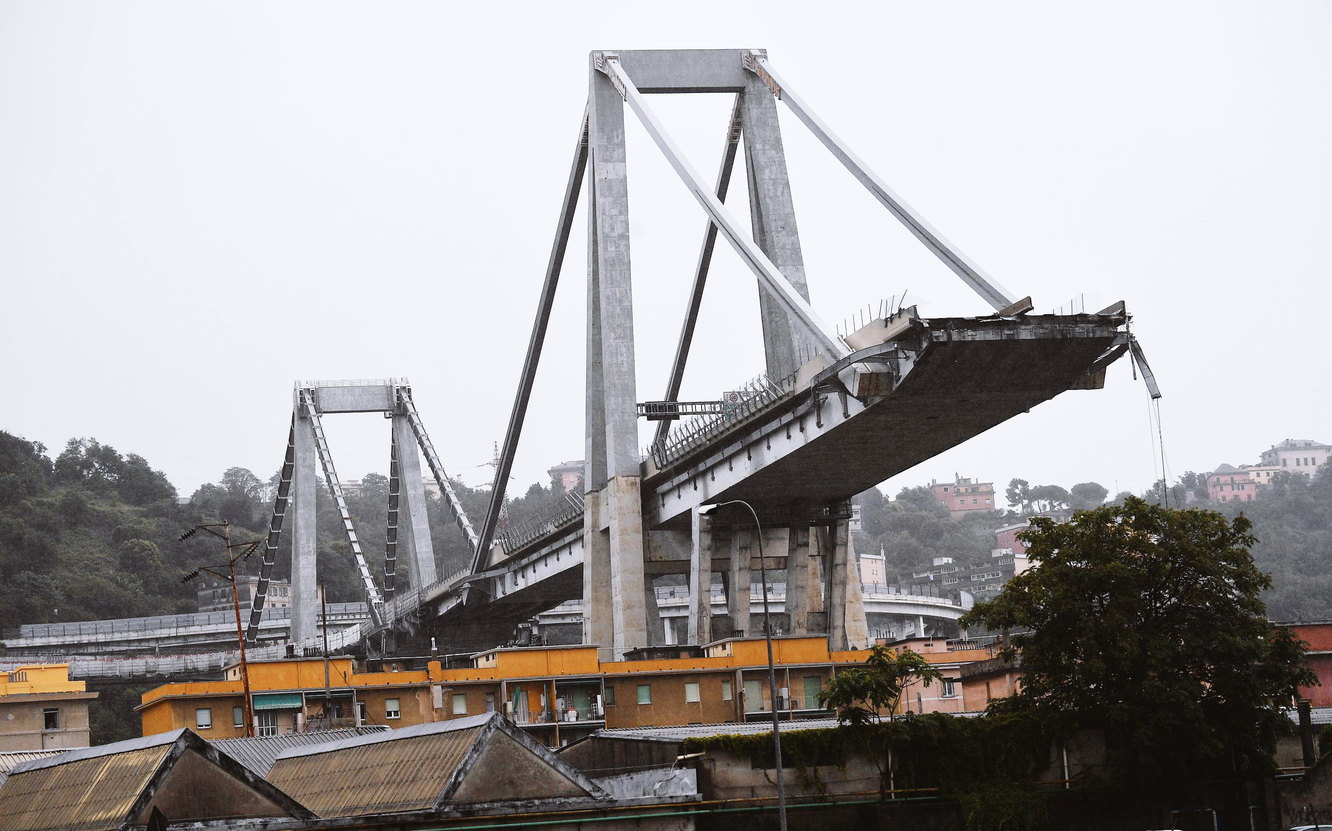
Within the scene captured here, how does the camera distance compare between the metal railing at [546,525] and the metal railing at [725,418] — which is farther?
the metal railing at [546,525]

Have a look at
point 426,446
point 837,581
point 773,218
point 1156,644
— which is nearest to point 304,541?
point 426,446

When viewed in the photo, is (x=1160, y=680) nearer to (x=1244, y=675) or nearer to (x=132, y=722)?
(x=1244, y=675)

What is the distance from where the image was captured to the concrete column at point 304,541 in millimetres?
132250

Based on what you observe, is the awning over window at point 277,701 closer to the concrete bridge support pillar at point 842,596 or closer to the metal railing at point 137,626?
the concrete bridge support pillar at point 842,596

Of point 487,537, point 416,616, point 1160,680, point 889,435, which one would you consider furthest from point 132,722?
point 1160,680

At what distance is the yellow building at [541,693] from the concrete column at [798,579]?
7888 mm

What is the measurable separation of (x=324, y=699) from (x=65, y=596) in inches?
4184

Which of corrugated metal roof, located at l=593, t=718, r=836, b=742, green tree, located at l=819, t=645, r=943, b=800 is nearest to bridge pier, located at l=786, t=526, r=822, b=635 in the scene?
corrugated metal roof, located at l=593, t=718, r=836, b=742

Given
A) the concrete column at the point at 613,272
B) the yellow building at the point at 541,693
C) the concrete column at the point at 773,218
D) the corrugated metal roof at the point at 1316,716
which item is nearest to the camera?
the corrugated metal roof at the point at 1316,716

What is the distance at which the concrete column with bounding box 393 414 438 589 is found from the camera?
138 m

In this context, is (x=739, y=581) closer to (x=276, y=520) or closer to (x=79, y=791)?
(x=79, y=791)

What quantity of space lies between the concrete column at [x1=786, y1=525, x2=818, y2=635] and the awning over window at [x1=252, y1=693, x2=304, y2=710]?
22.8 metres

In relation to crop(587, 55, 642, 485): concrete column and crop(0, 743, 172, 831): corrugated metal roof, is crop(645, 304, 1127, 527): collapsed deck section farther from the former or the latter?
crop(0, 743, 172, 831): corrugated metal roof

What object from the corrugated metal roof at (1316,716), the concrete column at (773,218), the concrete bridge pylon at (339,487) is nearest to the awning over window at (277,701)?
the concrete column at (773,218)
